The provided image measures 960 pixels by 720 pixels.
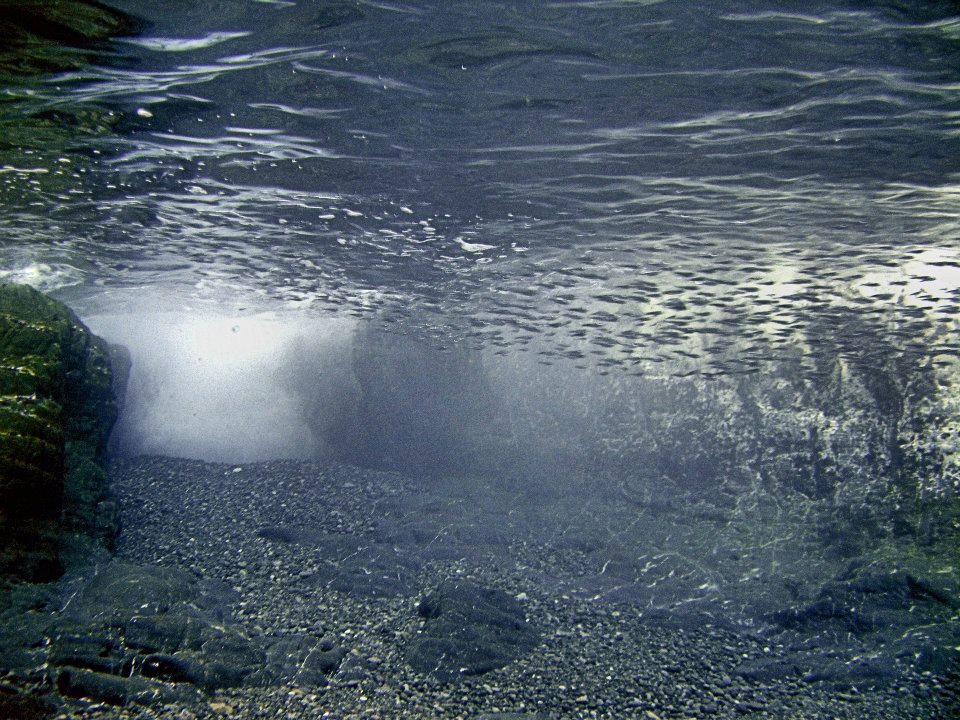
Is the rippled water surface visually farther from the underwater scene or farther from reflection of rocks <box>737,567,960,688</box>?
reflection of rocks <box>737,567,960,688</box>

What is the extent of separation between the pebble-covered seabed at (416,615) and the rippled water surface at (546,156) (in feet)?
23.6

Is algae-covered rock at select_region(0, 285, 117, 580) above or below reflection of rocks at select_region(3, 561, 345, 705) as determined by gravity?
above

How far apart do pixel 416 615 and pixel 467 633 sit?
120cm

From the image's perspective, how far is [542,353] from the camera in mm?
20750

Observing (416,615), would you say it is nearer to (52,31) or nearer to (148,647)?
(148,647)

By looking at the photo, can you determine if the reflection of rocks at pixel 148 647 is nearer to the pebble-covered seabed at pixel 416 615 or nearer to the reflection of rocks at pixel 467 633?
the pebble-covered seabed at pixel 416 615

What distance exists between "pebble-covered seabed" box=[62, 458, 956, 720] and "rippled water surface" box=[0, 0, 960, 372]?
7208 mm

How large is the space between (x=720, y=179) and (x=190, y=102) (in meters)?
8.86

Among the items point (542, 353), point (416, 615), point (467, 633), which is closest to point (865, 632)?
point (467, 633)

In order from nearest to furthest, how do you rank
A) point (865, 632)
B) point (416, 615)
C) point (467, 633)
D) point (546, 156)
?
point (467, 633) → point (416, 615) → point (546, 156) → point (865, 632)

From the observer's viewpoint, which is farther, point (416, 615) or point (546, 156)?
point (546, 156)

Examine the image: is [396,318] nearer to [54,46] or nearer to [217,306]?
[217,306]

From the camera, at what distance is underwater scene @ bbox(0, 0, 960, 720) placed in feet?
20.1

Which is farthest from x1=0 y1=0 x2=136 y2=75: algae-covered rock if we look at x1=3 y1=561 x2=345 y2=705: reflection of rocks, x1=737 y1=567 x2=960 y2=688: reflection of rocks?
x1=737 y1=567 x2=960 y2=688: reflection of rocks
